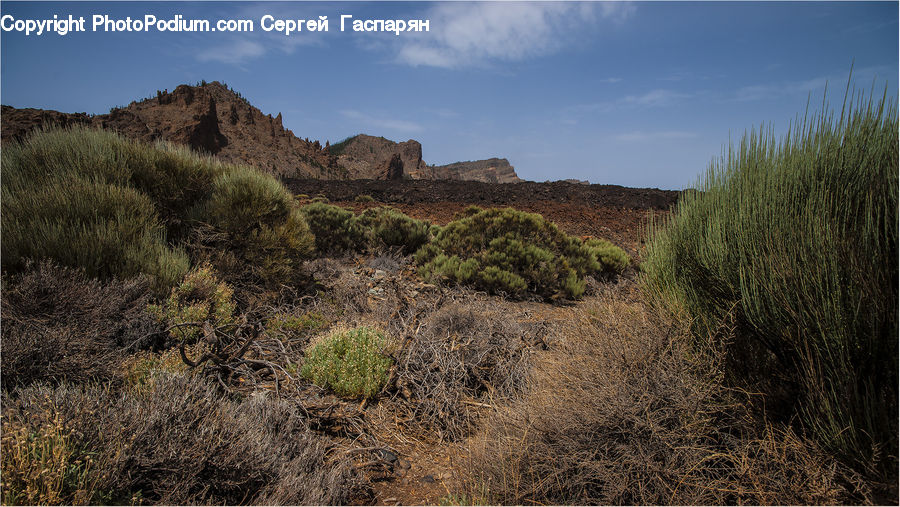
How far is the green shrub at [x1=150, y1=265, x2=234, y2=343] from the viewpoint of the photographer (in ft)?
13.6

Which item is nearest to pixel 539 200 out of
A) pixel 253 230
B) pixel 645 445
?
pixel 253 230

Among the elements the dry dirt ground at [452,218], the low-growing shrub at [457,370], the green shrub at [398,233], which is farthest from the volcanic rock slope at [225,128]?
the low-growing shrub at [457,370]

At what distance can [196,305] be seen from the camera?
4.71 metres

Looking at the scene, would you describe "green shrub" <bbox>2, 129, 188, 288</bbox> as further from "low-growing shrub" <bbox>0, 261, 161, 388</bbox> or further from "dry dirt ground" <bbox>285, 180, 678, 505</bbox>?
"dry dirt ground" <bbox>285, 180, 678, 505</bbox>

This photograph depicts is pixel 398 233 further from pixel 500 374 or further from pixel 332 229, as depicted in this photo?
pixel 500 374

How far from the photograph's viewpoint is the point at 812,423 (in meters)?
2.08

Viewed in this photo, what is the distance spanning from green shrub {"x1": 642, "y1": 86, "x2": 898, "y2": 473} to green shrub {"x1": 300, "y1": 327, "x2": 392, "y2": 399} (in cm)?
242

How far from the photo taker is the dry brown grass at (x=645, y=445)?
206cm

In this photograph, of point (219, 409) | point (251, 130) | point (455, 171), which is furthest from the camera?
point (455, 171)

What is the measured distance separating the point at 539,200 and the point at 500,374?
14.8 metres

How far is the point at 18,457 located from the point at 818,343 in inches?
135

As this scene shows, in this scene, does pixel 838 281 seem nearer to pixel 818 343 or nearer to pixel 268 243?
pixel 818 343

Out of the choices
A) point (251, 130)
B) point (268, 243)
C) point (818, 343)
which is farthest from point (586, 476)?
point (251, 130)

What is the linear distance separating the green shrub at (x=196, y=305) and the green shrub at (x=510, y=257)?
140 inches
